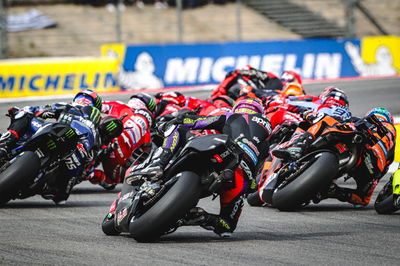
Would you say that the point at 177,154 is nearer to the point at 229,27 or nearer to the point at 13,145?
the point at 13,145

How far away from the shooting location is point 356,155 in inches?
329

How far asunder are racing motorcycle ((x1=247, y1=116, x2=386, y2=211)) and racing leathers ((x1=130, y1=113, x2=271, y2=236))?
75 centimetres

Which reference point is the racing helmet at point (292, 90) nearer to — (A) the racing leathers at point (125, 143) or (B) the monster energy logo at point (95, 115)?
(A) the racing leathers at point (125, 143)

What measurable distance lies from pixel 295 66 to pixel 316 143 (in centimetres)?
1751

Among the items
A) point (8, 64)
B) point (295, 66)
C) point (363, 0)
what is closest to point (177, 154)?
point (8, 64)

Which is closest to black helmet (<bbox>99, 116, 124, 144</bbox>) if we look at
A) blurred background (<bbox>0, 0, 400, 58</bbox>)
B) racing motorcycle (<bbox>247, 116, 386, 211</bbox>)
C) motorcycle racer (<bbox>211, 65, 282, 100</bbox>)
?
racing motorcycle (<bbox>247, 116, 386, 211</bbox>)

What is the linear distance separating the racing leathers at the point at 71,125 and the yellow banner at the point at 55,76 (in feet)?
34.7

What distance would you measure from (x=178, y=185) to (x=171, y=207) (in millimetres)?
177

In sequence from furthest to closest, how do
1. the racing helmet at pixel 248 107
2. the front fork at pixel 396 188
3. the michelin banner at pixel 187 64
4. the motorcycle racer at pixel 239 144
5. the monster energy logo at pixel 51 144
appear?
the michelin banner at pixel 187 64
the monster energy logo at pixel 51 144
the front fork at pixel 396 188
the racing helmet at pixel 248 107
the motorcycle racer at pixel 239 144

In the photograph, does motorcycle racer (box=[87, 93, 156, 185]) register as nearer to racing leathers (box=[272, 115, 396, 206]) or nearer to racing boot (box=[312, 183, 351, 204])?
racing leathers (box=[272, 115, 396, 206])

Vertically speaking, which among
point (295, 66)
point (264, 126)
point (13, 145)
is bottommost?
point (295, 66)

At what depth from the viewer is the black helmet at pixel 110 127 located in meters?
9.83

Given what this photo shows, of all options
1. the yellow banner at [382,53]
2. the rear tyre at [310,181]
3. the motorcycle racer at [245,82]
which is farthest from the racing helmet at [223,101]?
the yellow banner at [382,53]

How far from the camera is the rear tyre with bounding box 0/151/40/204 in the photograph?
808 centimetres
